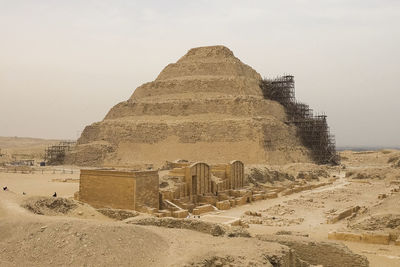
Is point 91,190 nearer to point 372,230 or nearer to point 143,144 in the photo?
point 372,230

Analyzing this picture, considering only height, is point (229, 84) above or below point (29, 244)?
above

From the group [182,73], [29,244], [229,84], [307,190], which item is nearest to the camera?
[29,244]

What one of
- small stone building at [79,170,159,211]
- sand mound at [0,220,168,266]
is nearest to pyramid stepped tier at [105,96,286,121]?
small stone building at [79,170,159,211]

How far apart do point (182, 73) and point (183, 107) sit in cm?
812

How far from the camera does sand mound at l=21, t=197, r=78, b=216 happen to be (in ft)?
37.8

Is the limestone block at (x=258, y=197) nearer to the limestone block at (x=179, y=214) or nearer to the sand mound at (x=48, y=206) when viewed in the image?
the limestone block at (x=179, y=214)

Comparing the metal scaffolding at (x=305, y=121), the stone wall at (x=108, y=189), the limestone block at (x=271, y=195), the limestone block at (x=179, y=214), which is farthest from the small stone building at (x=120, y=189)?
the metal scaffolding at (x=305, y=121)

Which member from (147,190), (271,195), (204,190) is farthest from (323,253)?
(271,195)

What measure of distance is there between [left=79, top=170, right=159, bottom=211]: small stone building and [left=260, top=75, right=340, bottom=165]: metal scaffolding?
118 ft

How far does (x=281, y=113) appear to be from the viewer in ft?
177

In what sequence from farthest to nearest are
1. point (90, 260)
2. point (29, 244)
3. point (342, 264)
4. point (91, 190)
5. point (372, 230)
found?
1. point (91, 190)
2. point (372, 230)
3. point (342, 264)
4. point (29, 244)
5. point (90, 260)

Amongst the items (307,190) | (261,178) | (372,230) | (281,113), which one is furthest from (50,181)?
(281,113)

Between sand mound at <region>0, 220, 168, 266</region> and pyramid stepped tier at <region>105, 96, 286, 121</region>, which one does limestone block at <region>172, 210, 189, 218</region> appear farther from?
pyramid stepped tier at <region>105, 96, 286, 121</region>

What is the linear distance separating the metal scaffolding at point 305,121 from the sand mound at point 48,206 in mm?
42402
